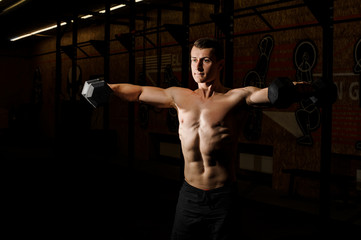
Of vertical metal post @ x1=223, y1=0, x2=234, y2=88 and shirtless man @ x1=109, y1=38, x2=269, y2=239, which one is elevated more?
vertical metal post @ x1=223, y1=0, x2=234, y2=88

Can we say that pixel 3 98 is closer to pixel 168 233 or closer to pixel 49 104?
pixel 49 104

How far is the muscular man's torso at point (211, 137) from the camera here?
1814 mm

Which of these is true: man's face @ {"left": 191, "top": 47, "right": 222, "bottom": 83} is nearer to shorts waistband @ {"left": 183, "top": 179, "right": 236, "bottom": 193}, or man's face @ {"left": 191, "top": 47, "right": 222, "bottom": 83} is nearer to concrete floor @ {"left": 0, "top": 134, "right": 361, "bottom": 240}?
shorts waistband @ {"left": 183, "top": 179, "right": 236, "bottom": 193}

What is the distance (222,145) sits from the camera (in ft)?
5.97

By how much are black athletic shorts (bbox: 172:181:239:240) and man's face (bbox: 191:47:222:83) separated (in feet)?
1.71

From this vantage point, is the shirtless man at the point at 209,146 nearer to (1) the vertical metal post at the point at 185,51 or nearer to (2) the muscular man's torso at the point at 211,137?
(2) the muscular man's torso at the point at 211,137

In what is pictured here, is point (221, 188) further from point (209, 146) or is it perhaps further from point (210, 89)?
point (210, 89)

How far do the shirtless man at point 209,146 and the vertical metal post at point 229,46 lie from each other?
1.71m

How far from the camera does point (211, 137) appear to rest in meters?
1.82

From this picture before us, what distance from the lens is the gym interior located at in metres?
3.62

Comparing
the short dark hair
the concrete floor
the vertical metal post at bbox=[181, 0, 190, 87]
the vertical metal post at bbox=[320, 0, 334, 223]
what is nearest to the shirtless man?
the short dark hair

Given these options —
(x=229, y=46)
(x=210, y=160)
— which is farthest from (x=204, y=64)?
(x=229, y=46)

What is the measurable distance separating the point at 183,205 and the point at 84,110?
18.9ft

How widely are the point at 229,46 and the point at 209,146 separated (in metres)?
2.11
